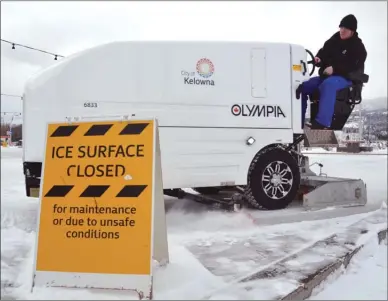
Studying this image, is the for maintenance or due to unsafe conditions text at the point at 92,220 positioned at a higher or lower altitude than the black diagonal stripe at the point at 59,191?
lower

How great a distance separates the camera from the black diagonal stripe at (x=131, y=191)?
2.86 meters

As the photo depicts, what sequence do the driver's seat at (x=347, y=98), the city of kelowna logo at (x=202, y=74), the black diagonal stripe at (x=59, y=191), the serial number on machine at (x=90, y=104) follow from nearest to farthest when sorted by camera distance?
1. the black diagonal stripe at (x=59, y=191)
2. the serial number on machine at (x=90, y=104)
3. the city of kelowna logo at (x=202, y=74)
4. the driver's seat at (x=347, y=98)

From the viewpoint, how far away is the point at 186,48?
5.20m

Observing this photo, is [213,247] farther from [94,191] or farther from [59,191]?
[59,191]

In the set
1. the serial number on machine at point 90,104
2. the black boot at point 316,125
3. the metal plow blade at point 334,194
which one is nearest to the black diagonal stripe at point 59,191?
the serial number on machine at point 90,104

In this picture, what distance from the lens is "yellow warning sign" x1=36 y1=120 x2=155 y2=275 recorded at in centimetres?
277

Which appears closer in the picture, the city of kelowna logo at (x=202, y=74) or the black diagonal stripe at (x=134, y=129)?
the black diagonal stripe at (x=134, y=129)

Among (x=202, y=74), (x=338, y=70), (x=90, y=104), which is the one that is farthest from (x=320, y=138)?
(x=90, y=104)

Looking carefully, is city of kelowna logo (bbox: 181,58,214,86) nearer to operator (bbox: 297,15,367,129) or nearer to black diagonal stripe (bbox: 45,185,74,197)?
operator (bbox: 297,15,367,129)

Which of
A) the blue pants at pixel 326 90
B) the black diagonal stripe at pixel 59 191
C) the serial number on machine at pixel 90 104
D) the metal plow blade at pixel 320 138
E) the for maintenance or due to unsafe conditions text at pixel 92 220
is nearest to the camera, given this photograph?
the for maintenance or due to unsafe conditions text at pixel 92 220

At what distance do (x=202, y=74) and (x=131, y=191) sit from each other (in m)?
2.81

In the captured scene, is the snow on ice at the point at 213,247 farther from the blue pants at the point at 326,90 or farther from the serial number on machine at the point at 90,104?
the blue pants at the point at 326,90

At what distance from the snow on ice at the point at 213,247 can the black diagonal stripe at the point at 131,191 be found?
690 millimetres

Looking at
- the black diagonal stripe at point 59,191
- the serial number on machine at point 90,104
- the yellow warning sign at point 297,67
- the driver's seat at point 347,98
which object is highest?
the yellow warning sign at point 297,67
